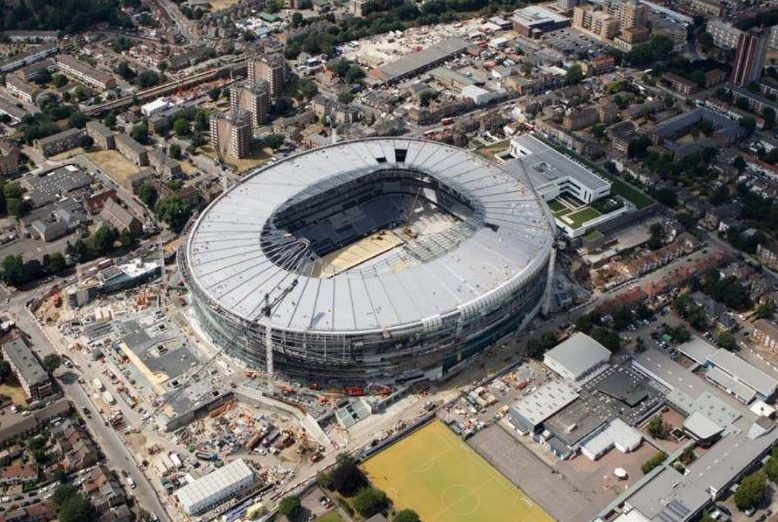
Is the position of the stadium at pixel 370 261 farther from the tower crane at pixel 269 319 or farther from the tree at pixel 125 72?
the tree at pixel 125 72

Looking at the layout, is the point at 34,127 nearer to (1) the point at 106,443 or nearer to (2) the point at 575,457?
(1) the point at 106,443

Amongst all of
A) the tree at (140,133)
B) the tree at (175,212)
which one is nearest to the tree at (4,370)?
the tree at (175,212)

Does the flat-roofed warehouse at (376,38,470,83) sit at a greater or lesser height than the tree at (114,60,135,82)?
lesser

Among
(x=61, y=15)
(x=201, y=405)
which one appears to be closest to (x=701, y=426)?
(x=201, y=405)

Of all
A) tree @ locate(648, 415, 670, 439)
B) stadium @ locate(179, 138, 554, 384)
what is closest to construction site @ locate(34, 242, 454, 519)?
stadium @ locate(179, 138, 554, 384)

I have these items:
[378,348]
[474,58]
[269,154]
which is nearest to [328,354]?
[378,348]

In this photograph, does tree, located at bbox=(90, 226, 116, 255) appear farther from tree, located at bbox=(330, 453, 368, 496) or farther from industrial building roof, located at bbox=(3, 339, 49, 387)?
tree, located at bbox=(330, 453, 368, 496)

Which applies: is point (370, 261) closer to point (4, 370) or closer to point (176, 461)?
point (176, 461)
